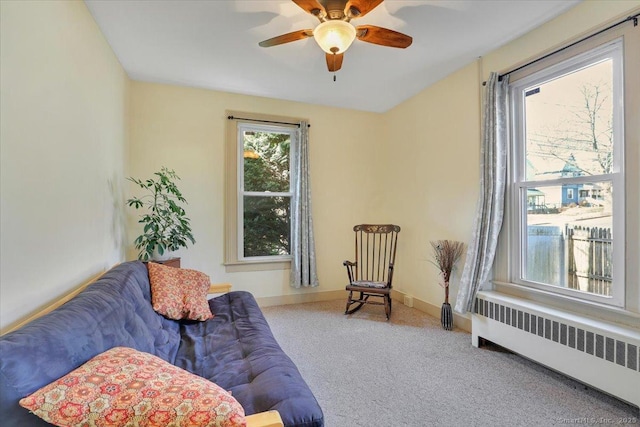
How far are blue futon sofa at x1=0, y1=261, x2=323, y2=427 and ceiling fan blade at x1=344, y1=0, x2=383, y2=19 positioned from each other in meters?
2.01

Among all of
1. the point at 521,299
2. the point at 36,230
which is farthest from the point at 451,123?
the point at 36,230

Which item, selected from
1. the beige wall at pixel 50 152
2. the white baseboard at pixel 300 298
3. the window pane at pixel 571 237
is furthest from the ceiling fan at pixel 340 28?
the white baseboard at pixel 300 298

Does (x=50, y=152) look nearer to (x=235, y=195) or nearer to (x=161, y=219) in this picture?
(x=161, y=219)

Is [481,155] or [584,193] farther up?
[481,155]

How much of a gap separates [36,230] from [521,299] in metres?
3.26

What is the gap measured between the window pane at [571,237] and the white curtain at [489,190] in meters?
0.27

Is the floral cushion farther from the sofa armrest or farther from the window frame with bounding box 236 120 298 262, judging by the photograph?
the window frame with bounding box 236 120 298 262

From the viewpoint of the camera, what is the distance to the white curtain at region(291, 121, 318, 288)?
3830mm

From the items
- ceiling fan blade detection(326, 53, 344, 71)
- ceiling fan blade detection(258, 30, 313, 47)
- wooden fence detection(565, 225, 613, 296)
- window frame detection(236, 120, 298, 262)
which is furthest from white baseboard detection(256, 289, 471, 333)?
ceiling fan blade detection(258, 30, 313, 47)

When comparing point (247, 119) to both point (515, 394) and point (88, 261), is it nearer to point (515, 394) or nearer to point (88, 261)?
point (88, 261)

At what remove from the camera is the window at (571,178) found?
2002 millimetres

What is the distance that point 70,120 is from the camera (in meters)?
1.82

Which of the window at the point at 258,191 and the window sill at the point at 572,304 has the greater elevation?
the window at the point at 258,191

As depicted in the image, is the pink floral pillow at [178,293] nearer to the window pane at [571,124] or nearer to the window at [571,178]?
the window at [571,178]
